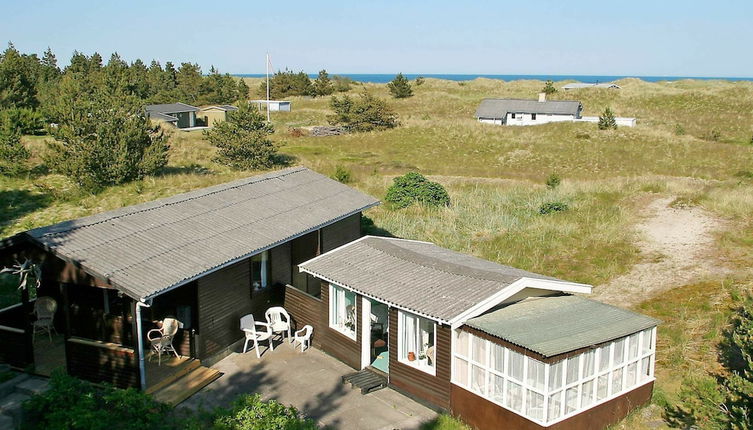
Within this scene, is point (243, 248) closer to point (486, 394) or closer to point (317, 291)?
point (317, 291)

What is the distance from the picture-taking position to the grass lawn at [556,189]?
2012cm

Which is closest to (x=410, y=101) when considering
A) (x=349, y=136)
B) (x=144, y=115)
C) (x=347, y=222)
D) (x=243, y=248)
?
(x=349, y=136)

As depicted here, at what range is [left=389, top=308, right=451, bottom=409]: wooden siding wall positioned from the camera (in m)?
12.4

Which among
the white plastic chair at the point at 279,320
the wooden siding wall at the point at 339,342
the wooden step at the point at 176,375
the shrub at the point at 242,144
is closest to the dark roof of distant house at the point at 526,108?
the shrub at the point at 242,144

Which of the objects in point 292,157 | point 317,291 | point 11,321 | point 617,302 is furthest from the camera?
point 292,157

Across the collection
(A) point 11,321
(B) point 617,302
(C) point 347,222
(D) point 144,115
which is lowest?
(B) point 617,302

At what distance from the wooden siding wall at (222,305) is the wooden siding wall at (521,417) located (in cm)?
571

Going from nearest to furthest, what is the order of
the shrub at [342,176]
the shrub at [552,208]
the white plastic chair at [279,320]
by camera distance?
the white plastic chair at [279,320], the shrub at [552,208], the shrub at [342,176]

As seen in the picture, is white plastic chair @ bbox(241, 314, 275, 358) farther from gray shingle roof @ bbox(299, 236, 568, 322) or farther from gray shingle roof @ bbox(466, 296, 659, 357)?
gray shingle roof @ bbox(466, 296, 659, 357)

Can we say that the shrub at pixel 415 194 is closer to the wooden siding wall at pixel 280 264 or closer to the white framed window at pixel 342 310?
the wooden siding wall at pixel 280 264

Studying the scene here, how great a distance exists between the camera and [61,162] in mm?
29047

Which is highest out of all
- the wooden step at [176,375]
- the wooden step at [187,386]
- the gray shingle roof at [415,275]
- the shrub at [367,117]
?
the shrub at [367,117]

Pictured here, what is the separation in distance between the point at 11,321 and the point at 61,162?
16886 millimetres

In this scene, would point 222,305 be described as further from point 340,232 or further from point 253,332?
point 340,232
